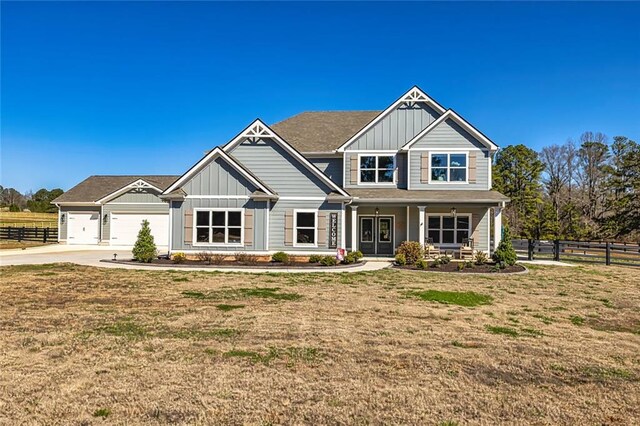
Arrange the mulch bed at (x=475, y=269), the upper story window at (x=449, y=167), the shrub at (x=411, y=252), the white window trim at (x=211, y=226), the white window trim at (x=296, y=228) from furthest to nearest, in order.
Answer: the upper story window at (x=449, y=167) → the white window trim at (x=296, y=228) → the white window trim at (x=211, y=226) → the shrub at (x=411, y=252) → the mulch bed at (x=475, y=269)

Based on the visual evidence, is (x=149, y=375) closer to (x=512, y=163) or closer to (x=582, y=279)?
(x=582, y=279)

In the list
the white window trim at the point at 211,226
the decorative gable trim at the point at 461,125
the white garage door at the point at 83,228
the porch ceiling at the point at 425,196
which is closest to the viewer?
the white window trim at the point at 211,226

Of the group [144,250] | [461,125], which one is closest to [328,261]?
[144,250]

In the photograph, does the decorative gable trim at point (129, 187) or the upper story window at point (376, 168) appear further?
the decorative gable trim at point (129, 187)

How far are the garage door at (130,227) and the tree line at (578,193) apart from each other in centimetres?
2807

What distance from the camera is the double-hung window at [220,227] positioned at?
18094mm

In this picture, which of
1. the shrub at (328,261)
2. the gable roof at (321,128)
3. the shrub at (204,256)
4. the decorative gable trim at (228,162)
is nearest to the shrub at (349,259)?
the shrub at (328,261)

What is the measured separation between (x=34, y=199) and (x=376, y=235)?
79.3 meters

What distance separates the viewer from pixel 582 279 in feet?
46.2

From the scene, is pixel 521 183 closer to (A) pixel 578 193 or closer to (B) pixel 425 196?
(A) pixel 578 193

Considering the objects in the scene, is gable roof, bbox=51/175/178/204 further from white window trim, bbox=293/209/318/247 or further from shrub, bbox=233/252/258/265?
white window trim, bbox=293/209/318/247

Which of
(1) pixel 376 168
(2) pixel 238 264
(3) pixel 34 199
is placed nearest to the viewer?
(2) pixel 238 264

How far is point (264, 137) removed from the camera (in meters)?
18.9

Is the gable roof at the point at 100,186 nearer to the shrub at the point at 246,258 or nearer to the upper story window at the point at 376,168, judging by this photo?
the shrub at the point at 246,258
